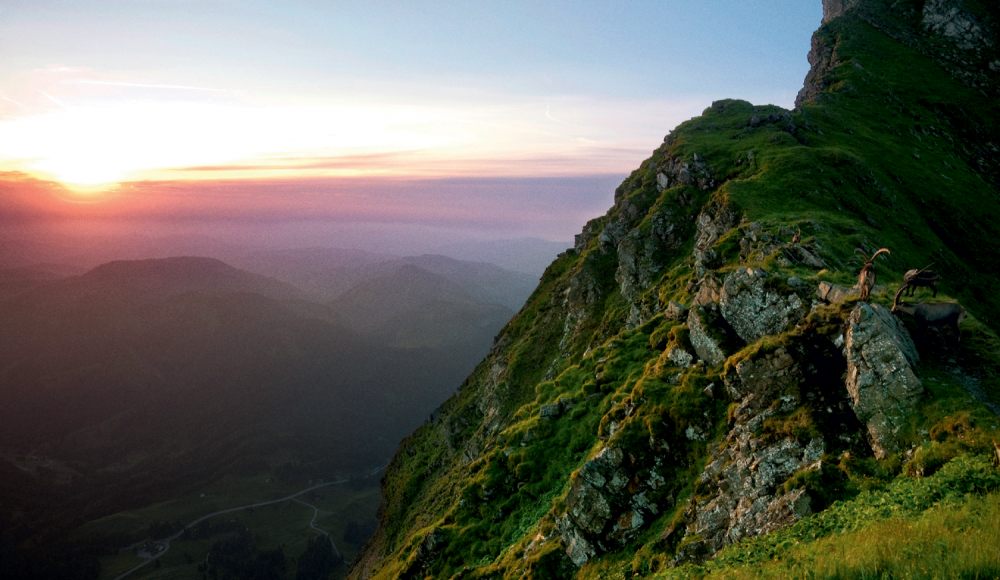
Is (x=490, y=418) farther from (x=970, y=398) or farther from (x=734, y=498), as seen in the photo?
(x=970, y=398)

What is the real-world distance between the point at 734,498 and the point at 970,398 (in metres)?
8.80

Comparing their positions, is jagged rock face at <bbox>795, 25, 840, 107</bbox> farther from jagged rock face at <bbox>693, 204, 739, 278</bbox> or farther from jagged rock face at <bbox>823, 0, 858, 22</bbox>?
jagged rock face at <bbox>693, 204, 739, 278</bbox>

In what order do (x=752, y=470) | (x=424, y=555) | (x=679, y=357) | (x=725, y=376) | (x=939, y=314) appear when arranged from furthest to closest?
(x=424, y=555) → (x=679, y=357) → (x=725, y=376) → (x=939, y=314) → (x=752, y=470)

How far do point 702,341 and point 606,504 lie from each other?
33.6ft

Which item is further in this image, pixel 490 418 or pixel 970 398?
pixel 490 418

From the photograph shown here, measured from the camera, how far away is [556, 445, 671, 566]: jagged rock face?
23.2 m

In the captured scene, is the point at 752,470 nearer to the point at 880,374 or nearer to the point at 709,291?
the point at 880,374

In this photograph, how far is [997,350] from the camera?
1959cm

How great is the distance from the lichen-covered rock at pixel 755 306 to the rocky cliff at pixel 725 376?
98mm

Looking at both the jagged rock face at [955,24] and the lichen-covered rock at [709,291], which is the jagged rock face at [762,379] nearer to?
the lichen-covered rock at [709,291]

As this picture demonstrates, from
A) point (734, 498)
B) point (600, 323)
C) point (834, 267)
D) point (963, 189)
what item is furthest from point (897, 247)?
point (963, 189)

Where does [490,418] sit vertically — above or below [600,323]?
below

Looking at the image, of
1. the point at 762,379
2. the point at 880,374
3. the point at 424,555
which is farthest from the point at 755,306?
the point at 424,555

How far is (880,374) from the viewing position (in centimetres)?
1792
